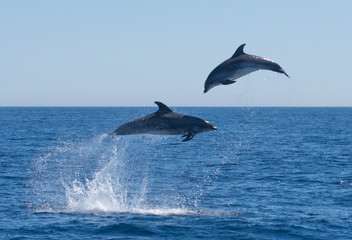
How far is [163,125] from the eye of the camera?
675 inches

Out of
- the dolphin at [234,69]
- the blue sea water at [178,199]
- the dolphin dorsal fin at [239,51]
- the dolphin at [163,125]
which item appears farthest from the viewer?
the blue sea water at [178,199]

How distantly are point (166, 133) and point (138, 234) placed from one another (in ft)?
32.3

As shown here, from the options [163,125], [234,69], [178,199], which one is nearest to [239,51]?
[234,69]

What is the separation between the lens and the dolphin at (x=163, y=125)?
56.1 ft

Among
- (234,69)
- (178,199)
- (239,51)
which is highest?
(239,51)

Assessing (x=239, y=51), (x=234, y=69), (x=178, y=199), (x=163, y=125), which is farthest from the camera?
(x=178, y=199)

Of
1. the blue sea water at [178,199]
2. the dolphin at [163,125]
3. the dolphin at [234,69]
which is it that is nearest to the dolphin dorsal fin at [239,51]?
the dolphin at [234,69]

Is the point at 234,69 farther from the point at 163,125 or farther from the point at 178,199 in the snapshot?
the point at 178,199

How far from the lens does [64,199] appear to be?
3434cm

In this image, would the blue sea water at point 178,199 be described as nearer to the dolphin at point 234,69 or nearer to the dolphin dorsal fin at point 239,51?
the dolphin at point 234,69

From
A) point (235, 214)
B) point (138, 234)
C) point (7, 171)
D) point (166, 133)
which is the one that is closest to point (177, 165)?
point (7, 171)

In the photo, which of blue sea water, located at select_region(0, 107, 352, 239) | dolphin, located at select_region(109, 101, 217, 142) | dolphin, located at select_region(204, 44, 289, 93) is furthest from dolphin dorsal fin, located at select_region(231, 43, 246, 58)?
blue sea water, located at select_region(0, 107, 352, 239)

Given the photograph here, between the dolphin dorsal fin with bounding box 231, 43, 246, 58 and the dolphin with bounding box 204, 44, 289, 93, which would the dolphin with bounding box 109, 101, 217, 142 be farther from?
the dolphin dorsal fin with bounding box 231, 43, 246, 58

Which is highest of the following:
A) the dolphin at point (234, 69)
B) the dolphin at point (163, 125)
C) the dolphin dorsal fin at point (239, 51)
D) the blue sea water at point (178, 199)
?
the dolphin dorsal fin at point (239, 51)
